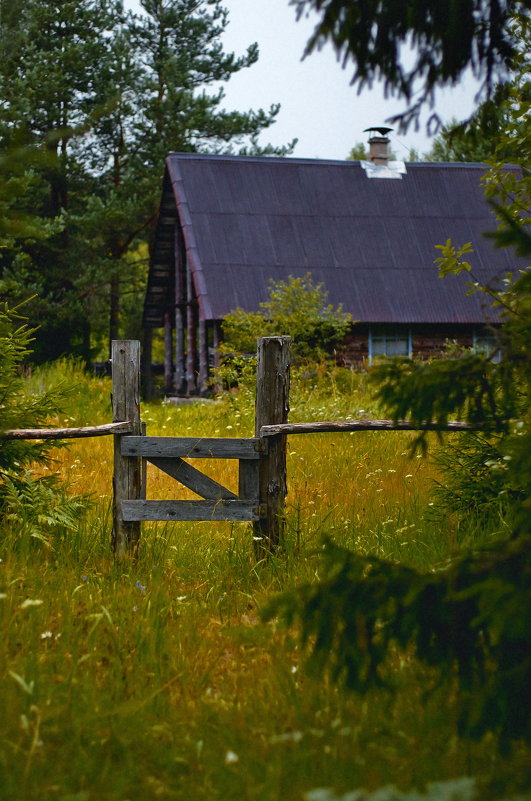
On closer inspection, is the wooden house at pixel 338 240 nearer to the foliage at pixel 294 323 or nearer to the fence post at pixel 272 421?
the foliage at pixel 294 323

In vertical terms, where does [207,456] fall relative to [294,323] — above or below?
below

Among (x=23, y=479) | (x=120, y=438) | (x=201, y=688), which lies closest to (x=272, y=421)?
(x=120, y=438)

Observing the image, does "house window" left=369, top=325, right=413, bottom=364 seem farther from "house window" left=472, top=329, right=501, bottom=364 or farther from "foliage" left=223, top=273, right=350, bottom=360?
"foliage" left=223, top=273, right=350, bottom=360

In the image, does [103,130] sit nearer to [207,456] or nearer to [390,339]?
[390,339]

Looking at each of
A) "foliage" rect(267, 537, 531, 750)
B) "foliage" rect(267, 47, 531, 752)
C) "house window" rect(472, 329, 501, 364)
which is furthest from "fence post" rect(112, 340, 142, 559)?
"foliage" rect(267, 537, 531, 750)

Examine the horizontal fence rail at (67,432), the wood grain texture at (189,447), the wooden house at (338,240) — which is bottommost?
the wood grain texture at (189,447)

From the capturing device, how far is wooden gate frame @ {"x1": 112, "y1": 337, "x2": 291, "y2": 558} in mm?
5219

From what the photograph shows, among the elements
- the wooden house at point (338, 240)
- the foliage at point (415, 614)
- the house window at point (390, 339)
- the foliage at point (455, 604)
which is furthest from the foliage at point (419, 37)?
the house window at point (390, 339)

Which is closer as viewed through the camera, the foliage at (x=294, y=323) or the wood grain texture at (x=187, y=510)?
the wood grain texture at (x=187, y=510)

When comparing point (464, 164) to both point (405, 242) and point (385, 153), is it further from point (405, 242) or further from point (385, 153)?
point (405, 242)

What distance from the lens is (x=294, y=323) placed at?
48.1 feet

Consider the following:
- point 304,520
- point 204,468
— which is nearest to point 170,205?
point 204,468

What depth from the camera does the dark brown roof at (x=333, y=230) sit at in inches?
688

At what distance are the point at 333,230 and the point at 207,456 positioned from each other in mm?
14378
